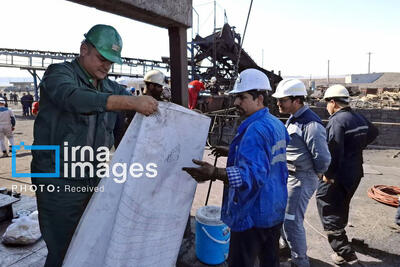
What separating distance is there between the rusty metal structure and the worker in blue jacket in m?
11.4

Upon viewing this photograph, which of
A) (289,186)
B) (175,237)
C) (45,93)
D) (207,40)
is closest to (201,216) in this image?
(175,237)

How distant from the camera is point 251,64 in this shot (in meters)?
16.5

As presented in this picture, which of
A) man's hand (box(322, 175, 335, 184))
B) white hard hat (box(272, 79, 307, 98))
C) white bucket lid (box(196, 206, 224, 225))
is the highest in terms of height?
white hard hat (box(272, 79, 307, 98))

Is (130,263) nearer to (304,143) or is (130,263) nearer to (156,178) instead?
(156,178)

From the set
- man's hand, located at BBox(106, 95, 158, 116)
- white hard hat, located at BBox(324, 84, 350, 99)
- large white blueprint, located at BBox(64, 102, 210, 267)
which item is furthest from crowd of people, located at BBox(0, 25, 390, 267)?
white hard hat, located at BBox(324, 84, 350, 99)

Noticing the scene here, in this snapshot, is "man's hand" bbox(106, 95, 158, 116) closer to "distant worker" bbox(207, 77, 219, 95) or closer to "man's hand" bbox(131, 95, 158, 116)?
"man's hand" bbox(131, 95, 158, 116)

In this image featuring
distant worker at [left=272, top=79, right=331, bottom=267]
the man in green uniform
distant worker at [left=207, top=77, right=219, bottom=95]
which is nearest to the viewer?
the man in green uniform

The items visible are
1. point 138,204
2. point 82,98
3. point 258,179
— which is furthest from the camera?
point 258,179

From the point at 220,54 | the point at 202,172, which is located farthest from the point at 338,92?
the point at 220,54

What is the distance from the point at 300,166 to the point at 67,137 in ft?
7.61

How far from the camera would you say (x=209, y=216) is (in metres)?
2.89

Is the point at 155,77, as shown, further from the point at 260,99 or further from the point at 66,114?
the point at 66,114

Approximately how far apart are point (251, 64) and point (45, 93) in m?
15.8

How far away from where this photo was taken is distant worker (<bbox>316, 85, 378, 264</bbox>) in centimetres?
330
